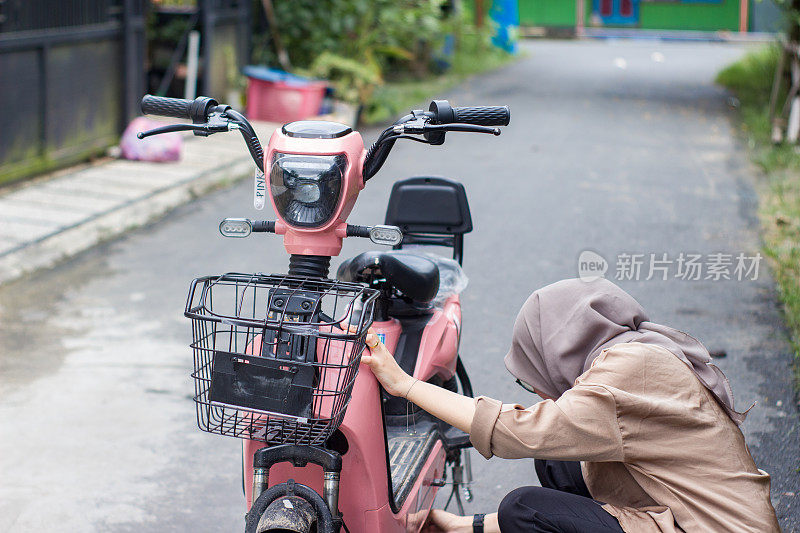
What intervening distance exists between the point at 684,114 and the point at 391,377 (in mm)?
11360

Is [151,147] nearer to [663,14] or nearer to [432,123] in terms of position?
[432,123]

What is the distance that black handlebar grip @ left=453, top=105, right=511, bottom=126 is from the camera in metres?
2.48

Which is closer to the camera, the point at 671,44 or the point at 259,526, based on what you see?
the point at 259,526

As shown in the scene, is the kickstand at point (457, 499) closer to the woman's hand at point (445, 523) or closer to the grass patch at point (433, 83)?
the woman's hand at point (445, 523)

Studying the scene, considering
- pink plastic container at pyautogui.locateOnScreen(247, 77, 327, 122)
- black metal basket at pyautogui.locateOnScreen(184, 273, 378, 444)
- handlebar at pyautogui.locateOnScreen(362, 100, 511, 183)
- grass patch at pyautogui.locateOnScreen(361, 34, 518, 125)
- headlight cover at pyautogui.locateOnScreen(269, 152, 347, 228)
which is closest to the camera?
black metal basket at pyautogui.locateOnScreen(184, 273, 378, 444)

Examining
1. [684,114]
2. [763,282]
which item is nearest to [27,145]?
[763,282]

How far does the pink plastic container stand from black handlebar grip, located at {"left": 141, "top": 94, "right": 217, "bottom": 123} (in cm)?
792

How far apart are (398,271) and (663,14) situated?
2660 centimetres

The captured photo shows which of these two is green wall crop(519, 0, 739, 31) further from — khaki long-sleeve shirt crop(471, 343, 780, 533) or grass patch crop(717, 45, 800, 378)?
khaki long-sleeve shirt crop(471, 343, 780, 533)

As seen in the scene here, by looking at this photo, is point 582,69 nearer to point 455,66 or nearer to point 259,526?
point 455,66

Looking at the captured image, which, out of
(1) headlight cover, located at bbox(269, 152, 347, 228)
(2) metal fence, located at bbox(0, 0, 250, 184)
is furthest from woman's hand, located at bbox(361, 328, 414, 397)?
(2) metal fence, located at bbox(0, 0, 250, 184)

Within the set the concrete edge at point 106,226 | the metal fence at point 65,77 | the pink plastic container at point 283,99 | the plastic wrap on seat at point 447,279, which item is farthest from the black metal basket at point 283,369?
the pink plastic container at point 283,99

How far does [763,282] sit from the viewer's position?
19.7 ft

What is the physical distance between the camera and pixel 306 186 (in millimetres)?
2328
